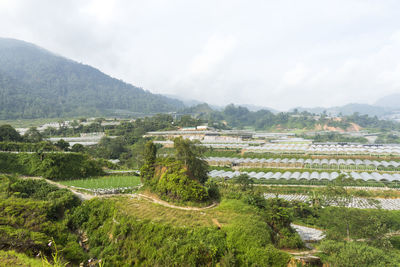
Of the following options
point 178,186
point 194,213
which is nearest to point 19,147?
point 178,186

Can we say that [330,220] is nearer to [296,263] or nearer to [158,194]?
[296,263]

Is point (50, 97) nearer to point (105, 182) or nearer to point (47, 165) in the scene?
point (47, 165)

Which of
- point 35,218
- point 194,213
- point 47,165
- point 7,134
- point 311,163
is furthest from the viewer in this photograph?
point 311,163

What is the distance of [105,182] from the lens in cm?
2331

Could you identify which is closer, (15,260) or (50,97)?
(15,260)

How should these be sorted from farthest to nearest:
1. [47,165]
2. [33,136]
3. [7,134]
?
[33,136]
[7,134]
[47,165]

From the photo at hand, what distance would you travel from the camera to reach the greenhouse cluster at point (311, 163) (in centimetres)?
3803

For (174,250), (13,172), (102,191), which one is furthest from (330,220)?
(13,172)

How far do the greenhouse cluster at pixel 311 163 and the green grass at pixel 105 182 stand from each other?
21.0 meters

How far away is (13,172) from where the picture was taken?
2342 centimetres

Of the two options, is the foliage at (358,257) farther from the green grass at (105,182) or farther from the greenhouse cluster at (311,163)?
the greenhouse cluster at (311,163)

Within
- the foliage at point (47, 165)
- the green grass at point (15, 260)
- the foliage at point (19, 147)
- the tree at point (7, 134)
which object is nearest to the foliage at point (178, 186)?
the green grass at point (15, 260)

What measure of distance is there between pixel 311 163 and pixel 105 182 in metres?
32.7

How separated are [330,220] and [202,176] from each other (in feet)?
36.5
